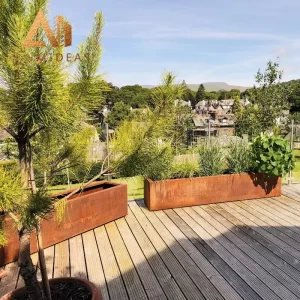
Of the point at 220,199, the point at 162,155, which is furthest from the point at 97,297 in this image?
the point at 220,199

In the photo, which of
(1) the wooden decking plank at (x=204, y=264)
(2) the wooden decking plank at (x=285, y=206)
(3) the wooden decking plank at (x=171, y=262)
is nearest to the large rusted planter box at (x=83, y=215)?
(3) the wooden decking plank at (x=171, y=262)

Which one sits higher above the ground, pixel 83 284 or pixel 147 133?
pixel 147 133

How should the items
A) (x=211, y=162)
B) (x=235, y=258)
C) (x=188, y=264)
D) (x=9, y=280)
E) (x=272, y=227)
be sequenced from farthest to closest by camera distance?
(x=211, y=162)
(x=272, y=227)
(x=235, y=258)
(x=188, y=264)
(x=9, y=280)

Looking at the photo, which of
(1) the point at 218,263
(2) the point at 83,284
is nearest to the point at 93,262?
(2) the point at 83,284

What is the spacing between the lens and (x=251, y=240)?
312cm

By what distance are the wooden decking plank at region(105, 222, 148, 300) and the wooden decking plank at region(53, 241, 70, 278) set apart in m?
0.46

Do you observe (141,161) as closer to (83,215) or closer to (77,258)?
(77,258)

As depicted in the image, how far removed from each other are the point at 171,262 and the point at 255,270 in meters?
0.74

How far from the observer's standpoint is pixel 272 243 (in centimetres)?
304

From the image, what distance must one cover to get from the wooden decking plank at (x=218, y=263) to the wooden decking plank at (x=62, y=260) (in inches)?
51.3

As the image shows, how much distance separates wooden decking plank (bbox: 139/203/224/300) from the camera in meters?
2.21

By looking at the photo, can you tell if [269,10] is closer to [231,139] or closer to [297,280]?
[231,139]

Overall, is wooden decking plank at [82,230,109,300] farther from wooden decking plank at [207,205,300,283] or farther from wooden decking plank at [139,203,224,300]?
wooden decking plank at [207,205,300,283]

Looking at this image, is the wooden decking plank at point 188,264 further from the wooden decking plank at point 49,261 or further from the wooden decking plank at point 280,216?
the wooden decking plank at point 280,216
